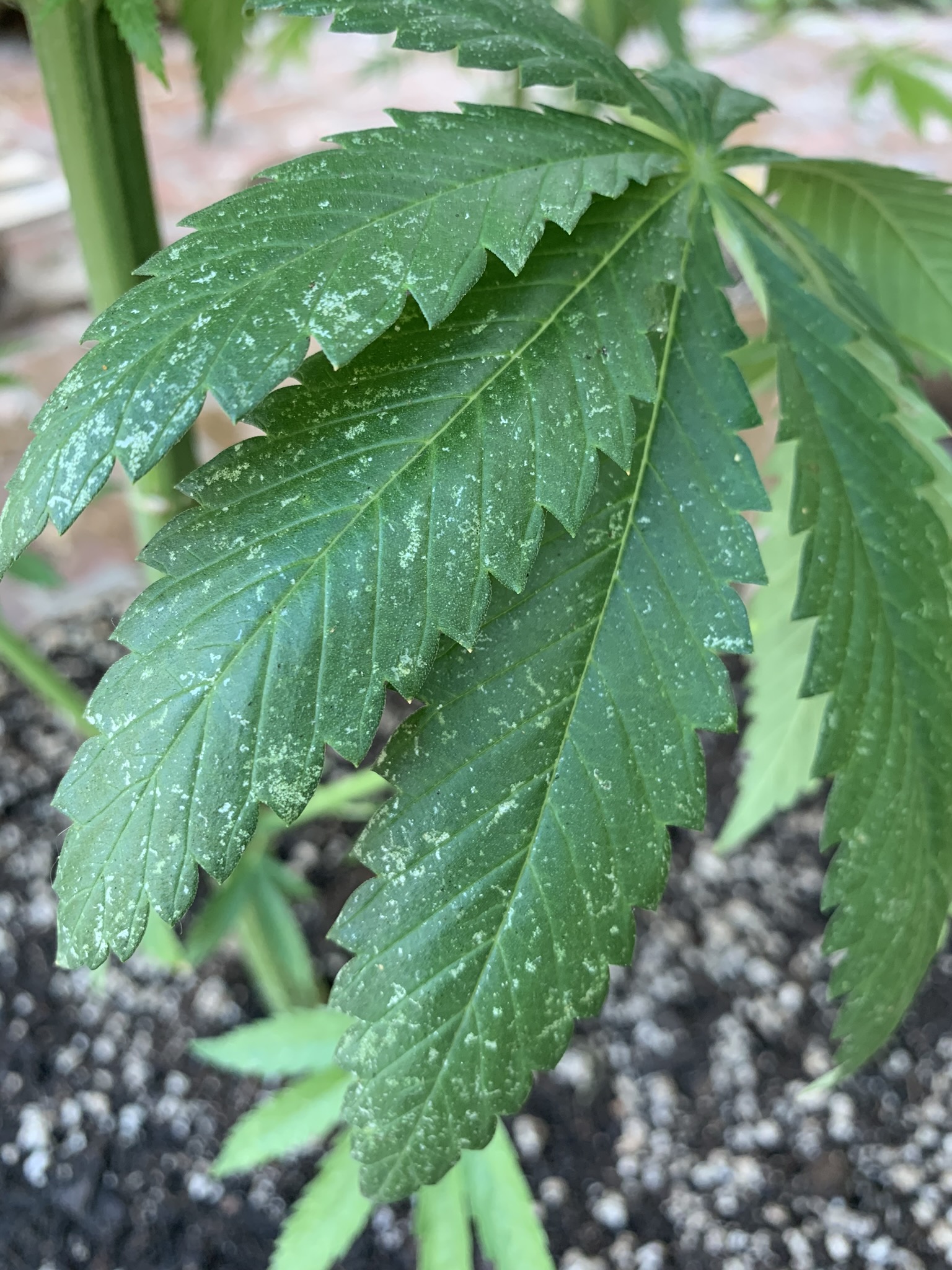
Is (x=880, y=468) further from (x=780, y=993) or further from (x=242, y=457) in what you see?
(x=780, y=993)

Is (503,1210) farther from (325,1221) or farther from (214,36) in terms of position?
(214,36)

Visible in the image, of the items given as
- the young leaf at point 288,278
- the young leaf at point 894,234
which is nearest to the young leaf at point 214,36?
the young leaf at point 288,278

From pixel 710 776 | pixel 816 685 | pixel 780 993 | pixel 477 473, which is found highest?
pixel 477 473

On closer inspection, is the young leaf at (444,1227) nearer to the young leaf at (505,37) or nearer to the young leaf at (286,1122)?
the young leaf at (286,1122)

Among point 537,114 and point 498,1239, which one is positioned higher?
point 537,114

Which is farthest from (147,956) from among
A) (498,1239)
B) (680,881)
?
(680,881)

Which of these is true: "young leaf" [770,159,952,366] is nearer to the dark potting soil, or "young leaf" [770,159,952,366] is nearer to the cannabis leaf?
the cannabis leaf
